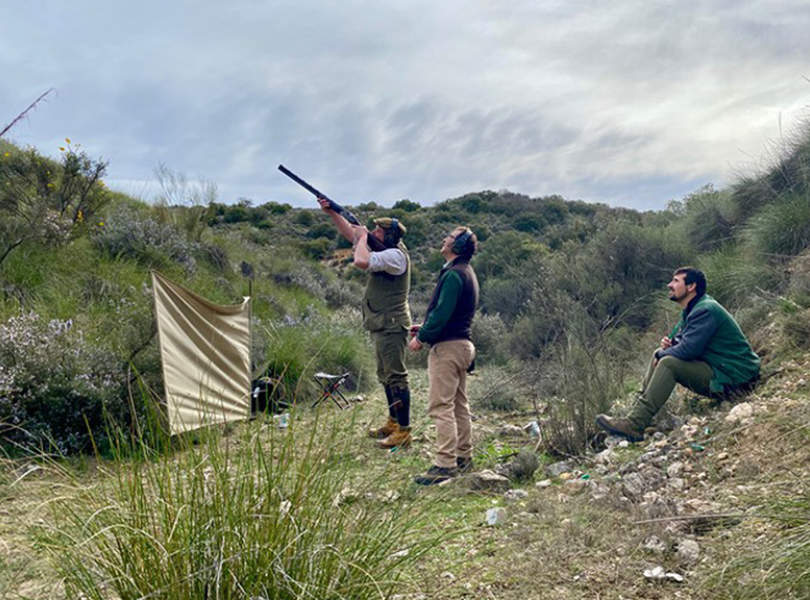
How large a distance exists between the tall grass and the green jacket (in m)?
3.79

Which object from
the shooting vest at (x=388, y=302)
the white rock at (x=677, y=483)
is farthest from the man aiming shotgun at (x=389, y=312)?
the white rock at (x=677, y=483)

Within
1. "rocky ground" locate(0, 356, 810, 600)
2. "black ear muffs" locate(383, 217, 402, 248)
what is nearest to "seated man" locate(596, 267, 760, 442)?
"rocky ground" locate(0, 356, 810, 600)

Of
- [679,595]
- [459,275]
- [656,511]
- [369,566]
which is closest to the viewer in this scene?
[369,566]

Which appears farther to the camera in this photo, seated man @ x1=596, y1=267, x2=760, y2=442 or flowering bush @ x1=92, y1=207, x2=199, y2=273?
flowering bush @ x1=92, y1=207, x2=199, y2=273

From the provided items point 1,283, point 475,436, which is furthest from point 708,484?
point 1,283

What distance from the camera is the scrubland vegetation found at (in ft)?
6.12

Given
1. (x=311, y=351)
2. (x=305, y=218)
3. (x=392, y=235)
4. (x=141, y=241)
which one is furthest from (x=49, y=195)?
(x=305, y=218)

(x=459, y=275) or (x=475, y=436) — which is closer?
(x=459, y=275)

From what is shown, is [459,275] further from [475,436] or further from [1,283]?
[1,283]

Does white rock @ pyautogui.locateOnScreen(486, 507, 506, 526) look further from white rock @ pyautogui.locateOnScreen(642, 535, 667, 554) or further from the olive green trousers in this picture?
the olive green trousers

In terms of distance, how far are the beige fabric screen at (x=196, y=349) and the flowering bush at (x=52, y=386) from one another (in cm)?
48

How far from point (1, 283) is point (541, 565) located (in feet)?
20.0

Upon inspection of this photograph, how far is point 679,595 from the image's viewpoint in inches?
98.8

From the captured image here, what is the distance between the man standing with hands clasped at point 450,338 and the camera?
4438 millimetres
